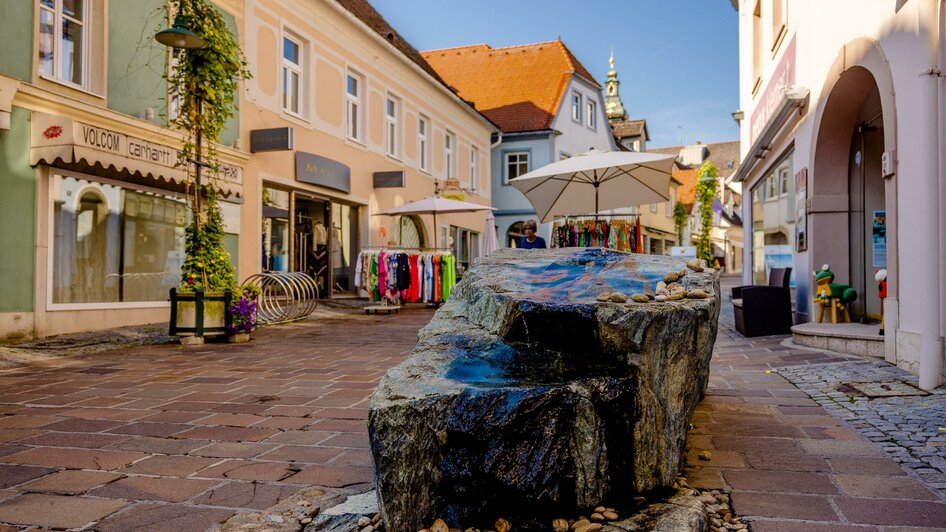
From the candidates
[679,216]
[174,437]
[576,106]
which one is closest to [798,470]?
[174,437]

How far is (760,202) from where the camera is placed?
44.8 feet

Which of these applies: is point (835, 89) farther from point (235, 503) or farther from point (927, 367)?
point (235, 503)

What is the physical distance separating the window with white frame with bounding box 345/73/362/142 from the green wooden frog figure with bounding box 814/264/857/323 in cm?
1088

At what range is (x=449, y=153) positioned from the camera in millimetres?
22562

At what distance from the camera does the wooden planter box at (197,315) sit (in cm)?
803

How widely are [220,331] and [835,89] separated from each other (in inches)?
299

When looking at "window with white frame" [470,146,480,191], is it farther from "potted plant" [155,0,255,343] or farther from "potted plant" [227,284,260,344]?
"potted plant" [227,284,260,344]

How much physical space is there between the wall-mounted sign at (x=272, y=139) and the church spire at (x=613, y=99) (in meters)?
42.3

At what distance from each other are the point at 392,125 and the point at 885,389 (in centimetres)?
1529

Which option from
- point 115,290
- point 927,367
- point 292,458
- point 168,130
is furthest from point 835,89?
point 115,290

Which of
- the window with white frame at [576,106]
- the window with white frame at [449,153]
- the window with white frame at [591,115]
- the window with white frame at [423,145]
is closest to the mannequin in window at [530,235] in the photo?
the window with white frame at [423,145]

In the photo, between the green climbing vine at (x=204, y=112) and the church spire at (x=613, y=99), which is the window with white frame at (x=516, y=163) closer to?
the green climbing vine at (x=204, y=112)

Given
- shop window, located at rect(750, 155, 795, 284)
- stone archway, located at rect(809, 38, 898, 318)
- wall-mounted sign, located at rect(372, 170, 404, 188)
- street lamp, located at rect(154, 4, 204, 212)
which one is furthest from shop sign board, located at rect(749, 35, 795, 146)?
wall-mounted sign, located at rect(372, 170, 404, 188)

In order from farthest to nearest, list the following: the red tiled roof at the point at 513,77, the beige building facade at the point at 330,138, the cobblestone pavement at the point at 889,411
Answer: the red tiled roof at the point at 513,77, the beige building facade at the point at 330,138, the cobblestone pavement at the point at 889,411
